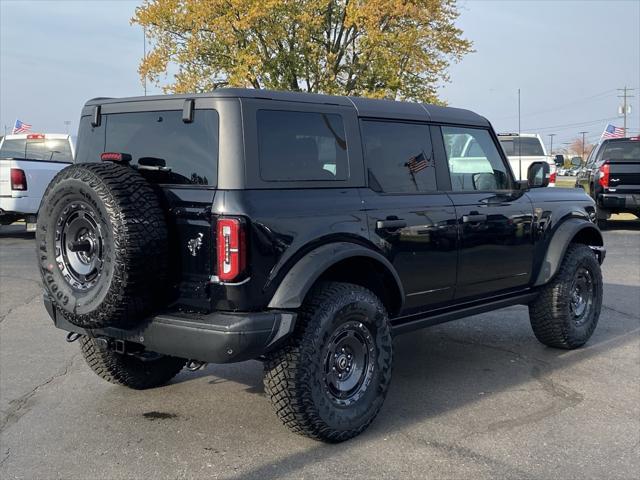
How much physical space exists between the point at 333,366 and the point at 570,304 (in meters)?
2.72

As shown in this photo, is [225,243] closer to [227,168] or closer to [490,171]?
[227,168]

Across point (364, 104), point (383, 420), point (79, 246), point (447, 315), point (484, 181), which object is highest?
point (364, 104)

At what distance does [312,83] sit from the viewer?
26609mm

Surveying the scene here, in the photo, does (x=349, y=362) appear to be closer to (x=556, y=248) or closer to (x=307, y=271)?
(x=307, y=271)

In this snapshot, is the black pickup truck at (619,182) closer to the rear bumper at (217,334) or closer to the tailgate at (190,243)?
the rear bumper at (217,334)

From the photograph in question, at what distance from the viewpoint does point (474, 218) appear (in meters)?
4.93

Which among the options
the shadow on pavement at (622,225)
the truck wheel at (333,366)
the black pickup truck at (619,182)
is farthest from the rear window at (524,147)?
the truck wheel at (333,366)

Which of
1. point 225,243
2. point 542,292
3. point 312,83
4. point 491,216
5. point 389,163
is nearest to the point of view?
point 225,243

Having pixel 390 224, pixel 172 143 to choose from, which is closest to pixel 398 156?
pixel 390 224

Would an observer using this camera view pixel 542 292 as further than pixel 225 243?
Yes

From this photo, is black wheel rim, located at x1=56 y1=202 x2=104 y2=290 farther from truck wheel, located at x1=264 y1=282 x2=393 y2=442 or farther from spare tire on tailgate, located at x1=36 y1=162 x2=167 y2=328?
truck wheel, located at x1=264 y1=282 x2=393 y2=442

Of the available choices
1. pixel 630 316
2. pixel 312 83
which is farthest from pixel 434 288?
pixel 312 83

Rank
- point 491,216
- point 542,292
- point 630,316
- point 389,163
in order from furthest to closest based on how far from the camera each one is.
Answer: point 630,316 < point 542,292 < point 491,216 < point 389,163

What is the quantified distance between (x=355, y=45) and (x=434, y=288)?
2344cm
